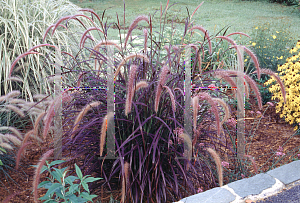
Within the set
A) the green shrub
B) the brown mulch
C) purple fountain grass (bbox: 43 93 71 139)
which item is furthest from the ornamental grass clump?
the green shrub

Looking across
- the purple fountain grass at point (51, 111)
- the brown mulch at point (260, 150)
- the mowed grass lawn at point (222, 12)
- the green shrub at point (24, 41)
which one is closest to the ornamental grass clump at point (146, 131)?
the purple fountain grass at point (51, 111)

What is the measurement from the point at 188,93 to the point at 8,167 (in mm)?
1715

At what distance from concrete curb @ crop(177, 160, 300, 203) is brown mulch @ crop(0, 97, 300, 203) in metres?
0.26

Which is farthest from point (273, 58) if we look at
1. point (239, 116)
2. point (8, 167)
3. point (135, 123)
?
point (8, 167)

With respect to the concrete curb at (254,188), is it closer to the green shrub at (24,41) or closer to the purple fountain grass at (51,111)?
the purple fountain grass at (51,111)

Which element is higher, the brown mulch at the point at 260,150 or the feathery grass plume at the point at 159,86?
the feathery grass plume at the point at 159,86

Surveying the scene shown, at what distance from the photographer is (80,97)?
240 cm

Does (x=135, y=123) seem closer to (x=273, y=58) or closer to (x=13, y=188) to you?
(x=13, y=188)

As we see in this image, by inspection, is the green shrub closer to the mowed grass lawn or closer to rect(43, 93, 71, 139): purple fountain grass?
rect(43, 93, 71, 139): purple fountain grass

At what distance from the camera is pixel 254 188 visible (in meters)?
2.15

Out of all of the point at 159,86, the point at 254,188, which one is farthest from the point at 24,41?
the point at 254,188

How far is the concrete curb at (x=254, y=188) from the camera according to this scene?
78.7 inches

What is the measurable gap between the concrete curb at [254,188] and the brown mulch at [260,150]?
256 millimetres

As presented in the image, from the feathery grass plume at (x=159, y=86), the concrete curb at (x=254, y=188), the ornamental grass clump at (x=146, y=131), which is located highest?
the feathery grass plume at (x=159, y=86)
